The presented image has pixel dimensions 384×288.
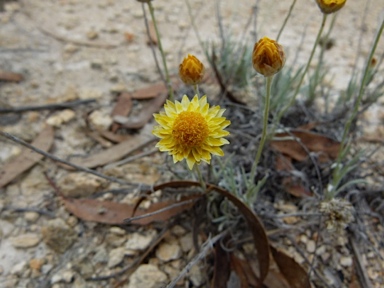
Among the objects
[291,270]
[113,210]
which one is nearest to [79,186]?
[113,210]

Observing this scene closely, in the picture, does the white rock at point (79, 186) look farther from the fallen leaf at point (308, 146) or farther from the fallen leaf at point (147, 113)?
the fallen leaf at point (308, 146)

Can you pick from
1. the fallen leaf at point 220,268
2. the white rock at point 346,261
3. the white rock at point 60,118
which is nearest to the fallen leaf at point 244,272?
the fallen leaf at point 220,268

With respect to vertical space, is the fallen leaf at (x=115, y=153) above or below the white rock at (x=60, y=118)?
below

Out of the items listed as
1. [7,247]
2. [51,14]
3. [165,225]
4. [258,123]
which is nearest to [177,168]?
[165,225]

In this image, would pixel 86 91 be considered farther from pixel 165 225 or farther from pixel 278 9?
pixel 278 9

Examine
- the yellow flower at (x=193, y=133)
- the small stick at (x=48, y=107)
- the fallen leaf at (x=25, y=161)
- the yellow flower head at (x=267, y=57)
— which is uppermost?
the yellow flower head at (x=267, y=57)
